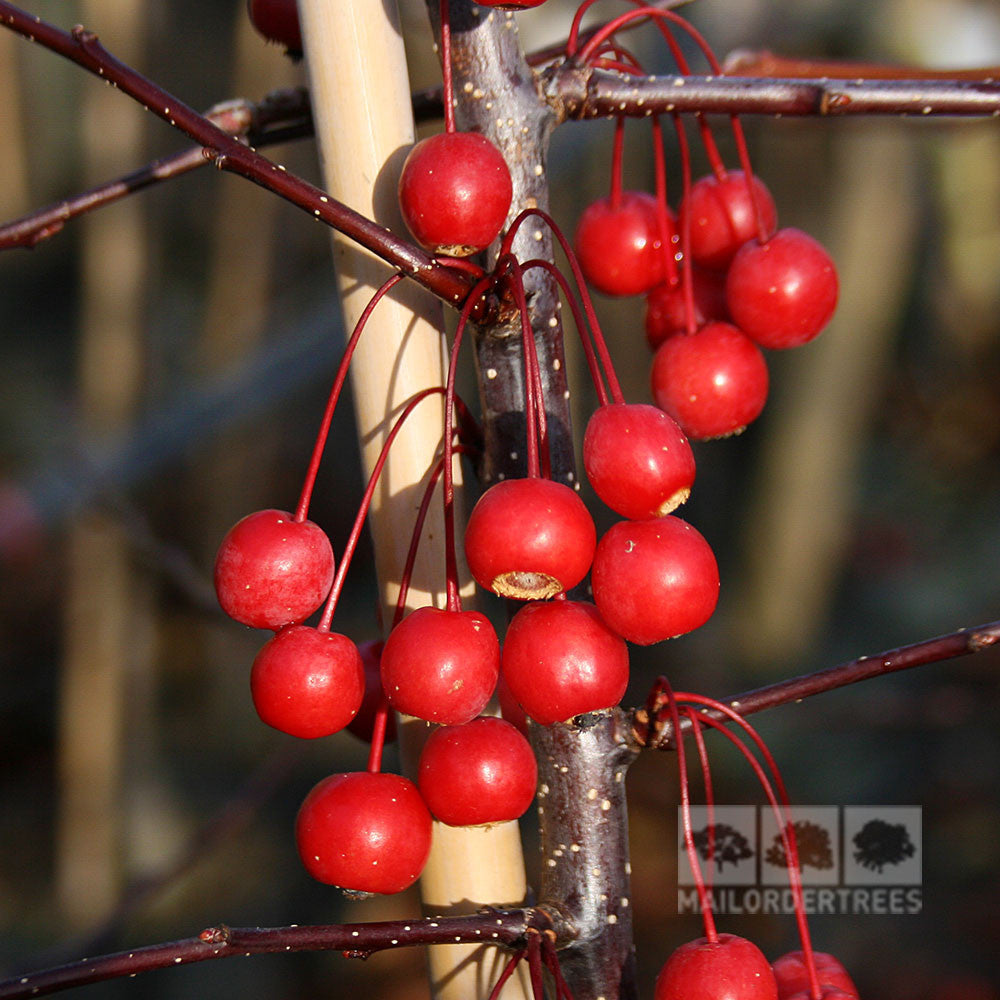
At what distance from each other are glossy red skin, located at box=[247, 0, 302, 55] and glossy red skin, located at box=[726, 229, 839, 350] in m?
0.32

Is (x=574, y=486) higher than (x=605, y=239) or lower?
lower

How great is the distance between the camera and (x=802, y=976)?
0.56m

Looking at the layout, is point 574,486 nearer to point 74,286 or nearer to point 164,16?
point 74,286

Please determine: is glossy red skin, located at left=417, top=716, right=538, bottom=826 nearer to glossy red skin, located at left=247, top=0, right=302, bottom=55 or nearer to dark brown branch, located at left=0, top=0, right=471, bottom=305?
dark brown branch, located at left=0, top=0, right=471, bottom=305

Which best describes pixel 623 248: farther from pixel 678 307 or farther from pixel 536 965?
pixel 536 965

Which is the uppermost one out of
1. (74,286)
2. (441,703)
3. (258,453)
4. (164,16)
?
(164,16)

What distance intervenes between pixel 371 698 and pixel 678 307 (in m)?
0.34

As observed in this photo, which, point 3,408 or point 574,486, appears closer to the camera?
point 574,486

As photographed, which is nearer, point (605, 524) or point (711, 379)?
point (711, 379)

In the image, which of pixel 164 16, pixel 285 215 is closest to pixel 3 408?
pixel 285 215

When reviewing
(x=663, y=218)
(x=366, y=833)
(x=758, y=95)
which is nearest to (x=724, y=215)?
(x=663, y=218)

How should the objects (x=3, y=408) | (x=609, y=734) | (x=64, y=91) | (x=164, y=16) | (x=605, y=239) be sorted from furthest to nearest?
(x=164, y=16) → (x=64, y=91) → (x=3, y=408) → (x=605, y=239) → (x=609, y=734)

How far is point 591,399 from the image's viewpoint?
11.2 ft

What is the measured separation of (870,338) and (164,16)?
310 cm
